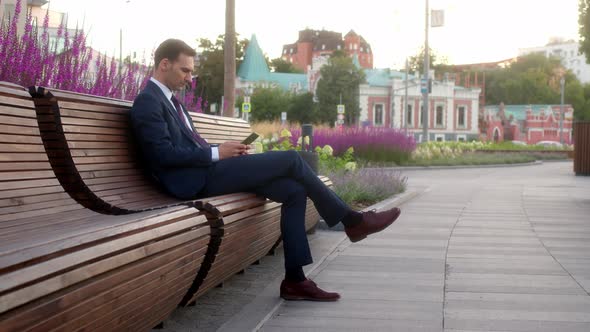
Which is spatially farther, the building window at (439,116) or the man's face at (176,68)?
the building window at (439,116)

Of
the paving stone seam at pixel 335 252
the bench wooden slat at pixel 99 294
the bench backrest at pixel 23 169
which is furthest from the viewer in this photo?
the paving stone seam at pixel 335 252

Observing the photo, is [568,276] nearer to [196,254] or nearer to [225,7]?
[196,254]

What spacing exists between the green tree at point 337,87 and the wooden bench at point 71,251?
71.9 metres

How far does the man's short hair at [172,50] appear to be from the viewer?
5363 mm

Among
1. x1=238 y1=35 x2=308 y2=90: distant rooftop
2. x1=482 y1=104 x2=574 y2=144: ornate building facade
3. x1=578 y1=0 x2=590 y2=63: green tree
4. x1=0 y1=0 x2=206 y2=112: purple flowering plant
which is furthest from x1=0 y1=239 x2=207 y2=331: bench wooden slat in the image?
x1=482 y1=104 x2=574 y2=144: ornate building facade

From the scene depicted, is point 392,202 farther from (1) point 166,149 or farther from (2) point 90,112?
(2) point 90,112

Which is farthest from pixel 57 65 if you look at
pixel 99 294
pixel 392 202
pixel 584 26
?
pixel 584 26

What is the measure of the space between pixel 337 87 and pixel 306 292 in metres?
71.6

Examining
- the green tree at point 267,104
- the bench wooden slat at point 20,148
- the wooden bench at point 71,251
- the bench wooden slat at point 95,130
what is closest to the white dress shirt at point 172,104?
the bench wooden slat at point 95,130

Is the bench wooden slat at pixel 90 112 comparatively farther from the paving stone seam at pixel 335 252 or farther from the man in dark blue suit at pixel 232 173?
the paving stone seam at pixel 335 252

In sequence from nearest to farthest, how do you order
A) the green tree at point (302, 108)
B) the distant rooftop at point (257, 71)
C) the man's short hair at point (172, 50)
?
the man's short hair at point (172, 50) < the green tree at point (302, 108) < the distant rooftop at point (257, 71)

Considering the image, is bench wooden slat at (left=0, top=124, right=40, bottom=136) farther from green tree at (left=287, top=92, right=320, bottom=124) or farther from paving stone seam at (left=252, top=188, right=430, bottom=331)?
green tree at (left=287, top=92, right=320, bottom=124)

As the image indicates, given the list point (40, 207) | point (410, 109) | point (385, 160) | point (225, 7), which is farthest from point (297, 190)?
point (410, 109)

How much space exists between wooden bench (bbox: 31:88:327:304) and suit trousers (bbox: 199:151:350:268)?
0.13 m
